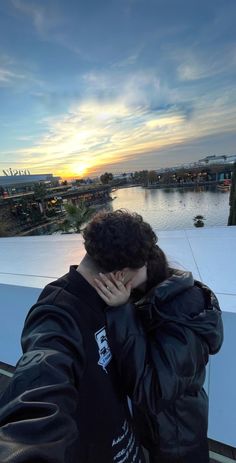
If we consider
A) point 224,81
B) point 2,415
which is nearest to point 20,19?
point 2,415

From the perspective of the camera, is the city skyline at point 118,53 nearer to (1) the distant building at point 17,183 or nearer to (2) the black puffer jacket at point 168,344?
(2) the black puffer jacket at point 168,344

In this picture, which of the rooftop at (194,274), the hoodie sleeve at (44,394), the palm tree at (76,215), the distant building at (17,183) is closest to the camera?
the hoodie sleeve at (44,394)

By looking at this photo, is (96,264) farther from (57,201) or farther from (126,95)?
(57,201)

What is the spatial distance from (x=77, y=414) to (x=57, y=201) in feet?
148

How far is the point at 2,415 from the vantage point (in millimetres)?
438

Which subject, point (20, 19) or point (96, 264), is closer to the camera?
point (96, 264)

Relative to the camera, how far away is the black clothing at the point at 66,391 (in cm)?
42

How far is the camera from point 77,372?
0.59m

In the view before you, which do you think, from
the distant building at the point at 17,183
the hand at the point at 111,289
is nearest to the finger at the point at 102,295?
the hand at the point at 111,289

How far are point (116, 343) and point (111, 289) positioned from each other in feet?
0.58

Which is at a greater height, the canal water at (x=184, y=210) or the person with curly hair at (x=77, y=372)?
the person with curly hair at (x=77, y=372)

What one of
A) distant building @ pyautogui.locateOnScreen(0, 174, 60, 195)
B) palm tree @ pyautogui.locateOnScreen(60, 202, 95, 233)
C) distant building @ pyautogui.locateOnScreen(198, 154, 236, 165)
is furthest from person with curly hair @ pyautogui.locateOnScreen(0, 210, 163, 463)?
distant building @ pyautogui.locateOnScreen(198, 154, 236, 165)

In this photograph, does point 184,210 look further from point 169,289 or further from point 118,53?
point 169,289

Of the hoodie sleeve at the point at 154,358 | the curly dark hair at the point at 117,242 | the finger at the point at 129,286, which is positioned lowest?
the hoodie sleeve at the point at 154,358
